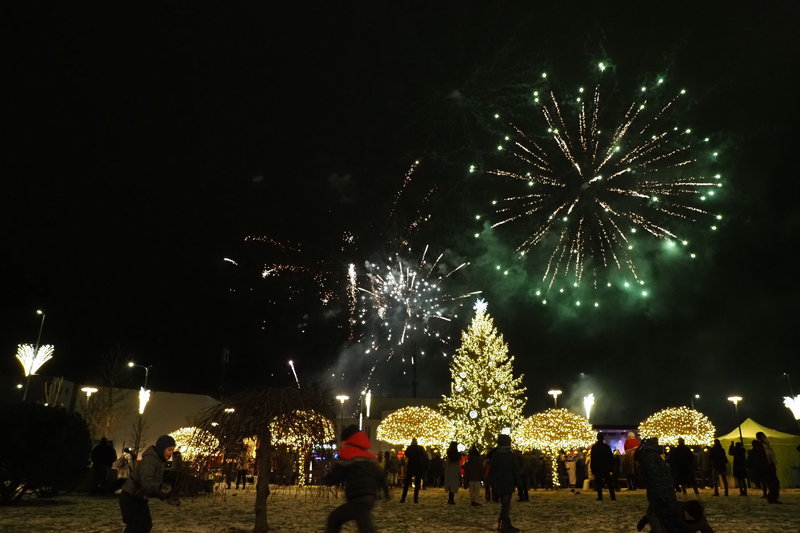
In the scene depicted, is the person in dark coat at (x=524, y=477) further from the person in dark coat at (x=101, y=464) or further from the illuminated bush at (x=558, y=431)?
the person in dark coat at (x=101, y=464)

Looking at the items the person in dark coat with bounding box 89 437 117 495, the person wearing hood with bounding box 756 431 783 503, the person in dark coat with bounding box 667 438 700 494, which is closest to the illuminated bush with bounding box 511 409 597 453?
the person in dark coat with bounding box 667 438 700 494

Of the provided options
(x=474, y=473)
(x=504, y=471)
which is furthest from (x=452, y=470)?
(x=504, y=471)

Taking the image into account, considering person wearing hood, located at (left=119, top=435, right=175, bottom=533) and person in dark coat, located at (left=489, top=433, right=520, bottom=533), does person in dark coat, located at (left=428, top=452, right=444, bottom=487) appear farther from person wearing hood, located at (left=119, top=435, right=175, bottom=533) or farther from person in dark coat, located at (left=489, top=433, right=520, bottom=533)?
person wearing hood, located at (left=119, top=435, right=175, bottom=533)

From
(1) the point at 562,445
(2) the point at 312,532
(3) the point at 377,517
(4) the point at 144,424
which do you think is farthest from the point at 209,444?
(4) the point at 144,424

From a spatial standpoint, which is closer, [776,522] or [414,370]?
[776,522]

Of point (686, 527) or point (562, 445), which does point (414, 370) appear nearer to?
point (562, 445)

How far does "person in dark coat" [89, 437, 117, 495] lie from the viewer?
1994cm

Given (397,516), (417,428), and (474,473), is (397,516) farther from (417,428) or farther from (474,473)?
(417,428)

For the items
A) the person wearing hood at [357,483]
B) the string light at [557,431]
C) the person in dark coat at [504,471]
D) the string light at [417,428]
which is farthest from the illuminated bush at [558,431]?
the person wearing hood at [357,483]

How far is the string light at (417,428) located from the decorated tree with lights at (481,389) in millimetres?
4180

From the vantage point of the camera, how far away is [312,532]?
10.5m

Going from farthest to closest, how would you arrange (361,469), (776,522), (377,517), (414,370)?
(414,370) → (377,517) → (776,522) → (361,469)

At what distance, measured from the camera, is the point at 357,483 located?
6477 mm

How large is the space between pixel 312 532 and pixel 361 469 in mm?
4742
